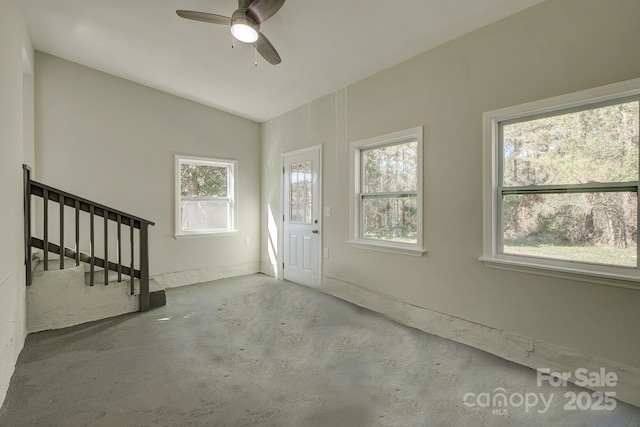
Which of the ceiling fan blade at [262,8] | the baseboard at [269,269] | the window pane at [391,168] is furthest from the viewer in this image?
the baseboard at [269,269]

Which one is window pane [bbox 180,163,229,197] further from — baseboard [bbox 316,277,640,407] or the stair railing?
baseboard [bbox 316,277,640,407]

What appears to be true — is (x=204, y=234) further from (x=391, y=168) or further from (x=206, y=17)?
(x=206, y=17)

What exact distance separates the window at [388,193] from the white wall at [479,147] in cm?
10

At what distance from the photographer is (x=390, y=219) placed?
11.4ft

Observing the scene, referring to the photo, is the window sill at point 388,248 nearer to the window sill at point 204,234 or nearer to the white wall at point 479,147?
the white wall at point 479,147

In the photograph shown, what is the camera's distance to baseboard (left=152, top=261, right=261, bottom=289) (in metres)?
4.54

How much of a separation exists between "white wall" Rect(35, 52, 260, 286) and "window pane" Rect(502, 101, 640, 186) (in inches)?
158

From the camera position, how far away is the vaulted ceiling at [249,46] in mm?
2477

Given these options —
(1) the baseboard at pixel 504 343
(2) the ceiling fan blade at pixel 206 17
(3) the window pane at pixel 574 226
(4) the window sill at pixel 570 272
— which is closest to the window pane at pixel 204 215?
(1) the baseboard at pixel 504 343

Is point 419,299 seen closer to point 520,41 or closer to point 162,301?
point 520,41

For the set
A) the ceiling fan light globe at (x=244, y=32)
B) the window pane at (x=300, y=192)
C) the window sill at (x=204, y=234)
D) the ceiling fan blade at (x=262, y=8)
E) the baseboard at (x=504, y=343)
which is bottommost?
the baseboard at (x=504, y=343)

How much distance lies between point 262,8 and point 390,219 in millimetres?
2316

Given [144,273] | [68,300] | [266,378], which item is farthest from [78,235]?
[266,378]

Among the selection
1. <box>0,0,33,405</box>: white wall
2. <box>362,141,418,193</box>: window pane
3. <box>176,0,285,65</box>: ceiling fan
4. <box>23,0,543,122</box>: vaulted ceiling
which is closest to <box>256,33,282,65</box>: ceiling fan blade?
<box>176,0,285,65</box>: ceiling fan
